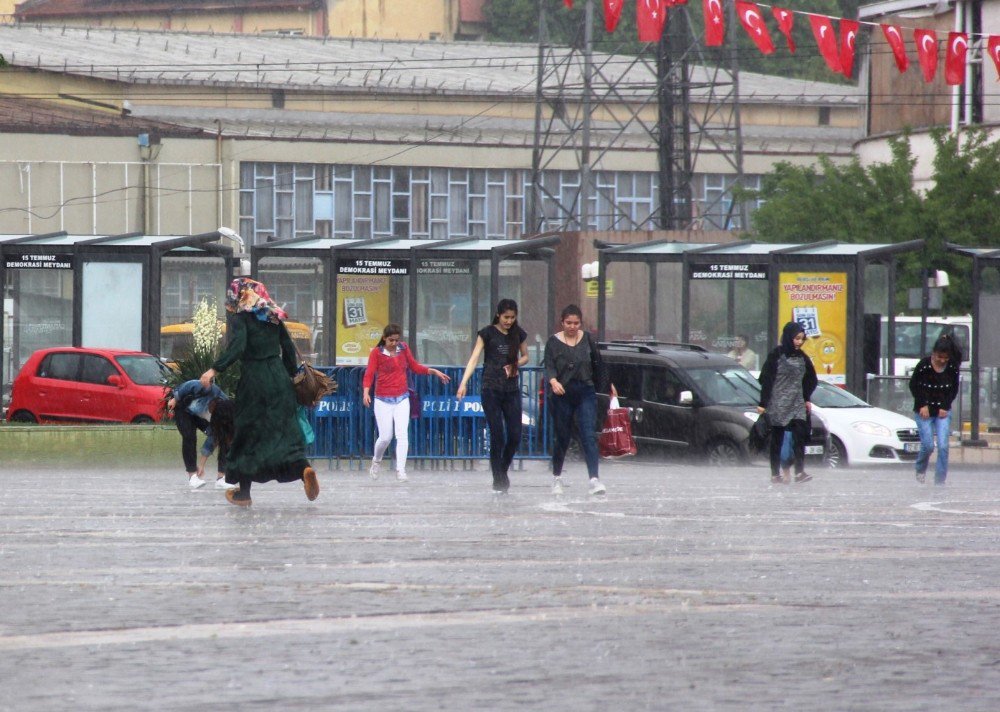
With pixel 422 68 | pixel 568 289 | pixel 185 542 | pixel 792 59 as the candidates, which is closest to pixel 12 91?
pixel 422 68

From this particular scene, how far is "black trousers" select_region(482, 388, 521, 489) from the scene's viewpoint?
55.5 ft

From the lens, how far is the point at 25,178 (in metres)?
61.8

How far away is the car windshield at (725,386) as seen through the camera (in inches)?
989

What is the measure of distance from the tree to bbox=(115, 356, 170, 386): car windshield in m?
19.3

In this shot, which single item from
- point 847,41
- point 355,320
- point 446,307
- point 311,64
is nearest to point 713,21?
point 847,41

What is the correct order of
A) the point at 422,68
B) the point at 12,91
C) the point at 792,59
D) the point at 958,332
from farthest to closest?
the point at 792,59, the point at 422,68, the point at 12,91, the point at 958,332

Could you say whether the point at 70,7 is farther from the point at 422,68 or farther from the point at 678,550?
the point at 678,550

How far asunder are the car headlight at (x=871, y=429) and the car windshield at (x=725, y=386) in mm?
1407

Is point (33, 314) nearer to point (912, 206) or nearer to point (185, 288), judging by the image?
point (185, 288)

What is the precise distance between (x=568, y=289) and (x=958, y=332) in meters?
24.0

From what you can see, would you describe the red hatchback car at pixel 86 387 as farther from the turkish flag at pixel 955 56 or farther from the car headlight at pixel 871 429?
the turkish flag at pixel 955 56

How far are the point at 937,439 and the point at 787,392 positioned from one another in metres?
1.61

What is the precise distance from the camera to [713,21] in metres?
31.4

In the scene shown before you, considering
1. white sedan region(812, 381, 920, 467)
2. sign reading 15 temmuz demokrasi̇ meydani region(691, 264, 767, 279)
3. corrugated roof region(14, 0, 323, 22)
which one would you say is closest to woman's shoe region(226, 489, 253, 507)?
white sedan region(812, 381, 920, 467)
